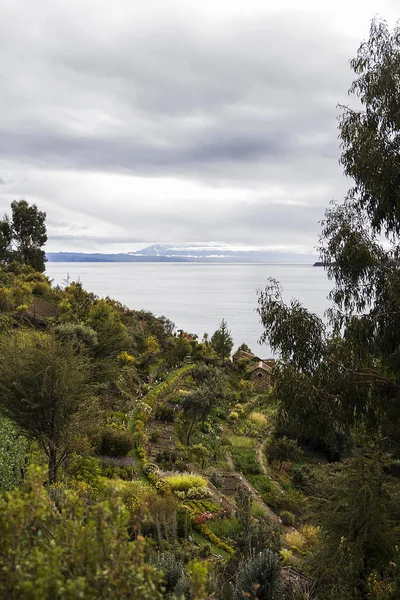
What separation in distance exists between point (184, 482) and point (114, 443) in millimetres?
2963

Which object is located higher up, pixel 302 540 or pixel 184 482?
pixel 184 482

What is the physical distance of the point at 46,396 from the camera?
399 inches

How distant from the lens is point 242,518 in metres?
7.98

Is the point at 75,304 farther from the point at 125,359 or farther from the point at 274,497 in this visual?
the point at 274,497

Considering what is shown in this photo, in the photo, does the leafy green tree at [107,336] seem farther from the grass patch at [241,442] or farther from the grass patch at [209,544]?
the grass patch at [209,544]

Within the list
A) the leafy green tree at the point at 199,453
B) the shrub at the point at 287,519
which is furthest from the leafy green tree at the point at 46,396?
the leafy green tree at the point at 199,453

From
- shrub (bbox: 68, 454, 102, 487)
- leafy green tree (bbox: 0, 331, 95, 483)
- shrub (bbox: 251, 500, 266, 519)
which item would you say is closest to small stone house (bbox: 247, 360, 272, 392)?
shrub (bbox: 251, 500, 266, 519)

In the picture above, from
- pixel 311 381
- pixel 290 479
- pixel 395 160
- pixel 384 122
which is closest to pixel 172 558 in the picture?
pixel 311 381

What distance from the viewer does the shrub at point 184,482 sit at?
12.6 m

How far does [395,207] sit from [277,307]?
2.76m

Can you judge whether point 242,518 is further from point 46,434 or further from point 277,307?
point 46,434

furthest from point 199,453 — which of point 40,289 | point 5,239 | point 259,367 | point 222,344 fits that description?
point 5,239

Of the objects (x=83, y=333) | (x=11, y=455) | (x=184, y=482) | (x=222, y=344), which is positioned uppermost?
(x=83, y=333)

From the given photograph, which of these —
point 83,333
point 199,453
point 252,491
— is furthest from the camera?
point 83,333
